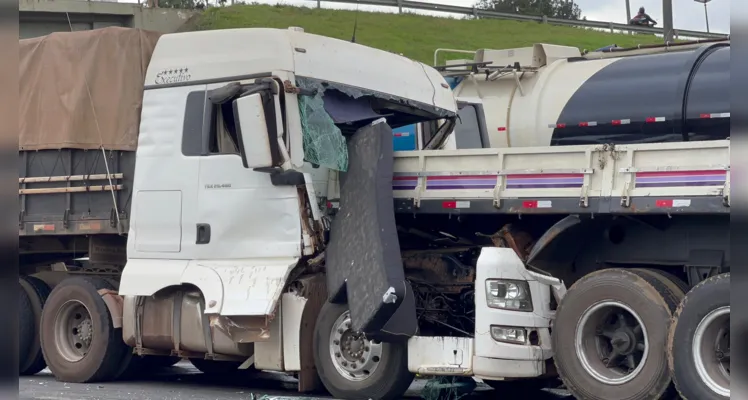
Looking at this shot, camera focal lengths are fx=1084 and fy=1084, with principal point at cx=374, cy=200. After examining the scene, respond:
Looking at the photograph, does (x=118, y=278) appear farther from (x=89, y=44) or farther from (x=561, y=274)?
(x=561, y=274)

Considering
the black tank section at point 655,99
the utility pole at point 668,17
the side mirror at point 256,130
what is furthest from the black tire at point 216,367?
the utility pole at point 668,17

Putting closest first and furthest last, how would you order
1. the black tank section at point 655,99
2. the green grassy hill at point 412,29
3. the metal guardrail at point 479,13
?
1. the black tank section at point 655,99
2. the green grassy hill at point 412,29
3. the metal guardrail at point 479,13

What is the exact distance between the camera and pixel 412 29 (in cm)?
3991

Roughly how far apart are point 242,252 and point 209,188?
2.04 feet

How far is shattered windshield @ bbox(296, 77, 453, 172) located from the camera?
857cm

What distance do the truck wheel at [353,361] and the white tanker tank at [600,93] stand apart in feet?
10.4

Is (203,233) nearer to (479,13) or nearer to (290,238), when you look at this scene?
(290,238)

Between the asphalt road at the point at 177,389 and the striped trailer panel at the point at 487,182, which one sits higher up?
the striped trailer panel at the point at 487,182

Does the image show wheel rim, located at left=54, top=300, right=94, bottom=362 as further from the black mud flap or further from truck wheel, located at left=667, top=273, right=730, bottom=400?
truck wheel, located at left=667, top=273, right=730, bottom=400

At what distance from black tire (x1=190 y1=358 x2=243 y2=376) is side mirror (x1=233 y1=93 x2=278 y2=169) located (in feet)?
13.2

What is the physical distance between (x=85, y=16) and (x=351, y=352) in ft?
74.4

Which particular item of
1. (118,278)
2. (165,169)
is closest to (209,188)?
(165,169)

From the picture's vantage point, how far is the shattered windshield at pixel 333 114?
8.57 m

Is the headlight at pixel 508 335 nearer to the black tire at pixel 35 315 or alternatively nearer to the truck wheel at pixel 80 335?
the truck wheel at pixel 80 335
